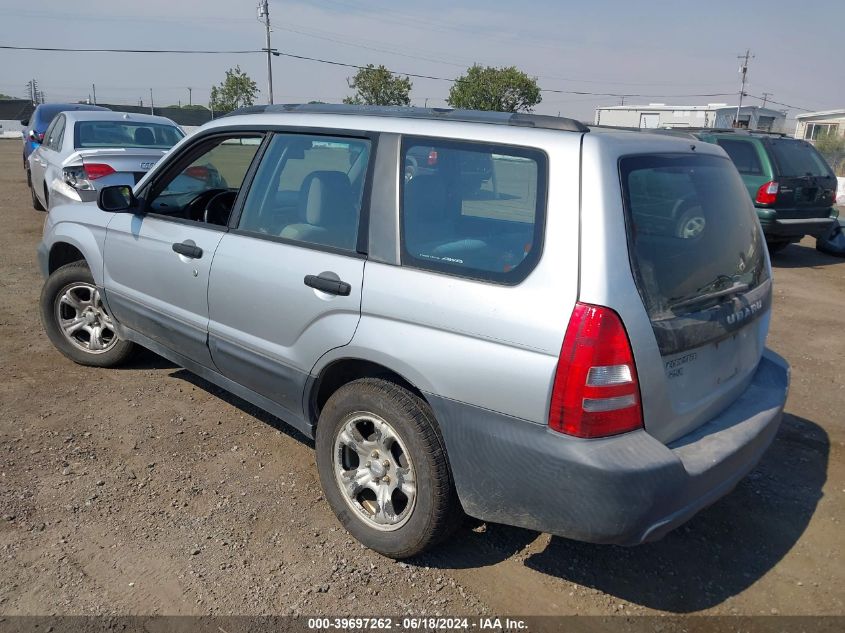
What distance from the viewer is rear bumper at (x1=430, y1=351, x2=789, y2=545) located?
2348 millimetres

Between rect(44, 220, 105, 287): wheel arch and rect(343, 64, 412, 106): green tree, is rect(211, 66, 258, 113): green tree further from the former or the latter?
rect(44, 220, 105, 287): wheel arch

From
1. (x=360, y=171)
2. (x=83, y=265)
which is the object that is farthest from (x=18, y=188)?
(x=360, y=171)

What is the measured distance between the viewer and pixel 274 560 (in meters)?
3.00

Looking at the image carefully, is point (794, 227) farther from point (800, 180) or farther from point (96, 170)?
point (96, 170)

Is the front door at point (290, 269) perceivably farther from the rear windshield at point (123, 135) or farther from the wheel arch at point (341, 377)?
the rear windshield at point (123, 135)

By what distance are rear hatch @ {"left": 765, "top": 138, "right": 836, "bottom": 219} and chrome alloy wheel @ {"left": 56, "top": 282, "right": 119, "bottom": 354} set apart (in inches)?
349

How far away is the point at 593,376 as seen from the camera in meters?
2.33

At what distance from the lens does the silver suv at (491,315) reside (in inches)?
93.6

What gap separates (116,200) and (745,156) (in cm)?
917

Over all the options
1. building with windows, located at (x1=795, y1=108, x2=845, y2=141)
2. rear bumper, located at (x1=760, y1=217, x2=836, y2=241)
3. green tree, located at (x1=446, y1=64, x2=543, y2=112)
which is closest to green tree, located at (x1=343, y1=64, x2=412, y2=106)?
green tree, located at (x1=446, y1=64, x2=543, y2=112)

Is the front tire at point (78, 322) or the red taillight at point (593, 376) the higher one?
the red taillight at point (593, 376)

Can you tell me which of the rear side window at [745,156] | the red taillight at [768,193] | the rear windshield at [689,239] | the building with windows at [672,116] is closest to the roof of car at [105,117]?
the rear side window at [745,156]

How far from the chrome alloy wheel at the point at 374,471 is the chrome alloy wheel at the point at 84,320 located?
2502 millimetres

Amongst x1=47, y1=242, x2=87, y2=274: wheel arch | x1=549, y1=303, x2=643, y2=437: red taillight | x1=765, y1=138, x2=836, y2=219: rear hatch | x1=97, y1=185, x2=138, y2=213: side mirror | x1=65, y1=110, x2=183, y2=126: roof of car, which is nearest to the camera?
x1=549, y1=303, x2=643, y2=437: red taillight
